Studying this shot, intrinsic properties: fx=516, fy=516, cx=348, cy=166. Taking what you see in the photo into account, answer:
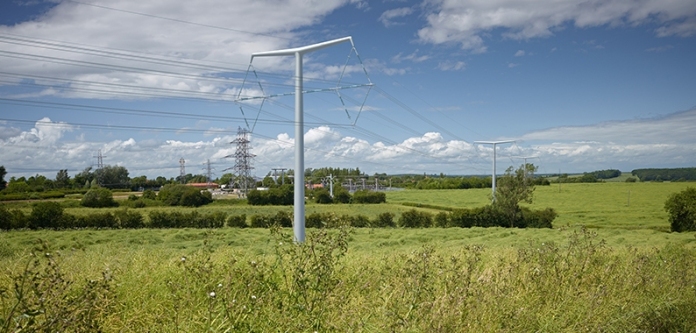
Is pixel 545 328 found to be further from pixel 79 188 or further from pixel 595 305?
pixel 79 188

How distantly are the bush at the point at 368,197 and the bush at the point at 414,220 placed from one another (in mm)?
9225

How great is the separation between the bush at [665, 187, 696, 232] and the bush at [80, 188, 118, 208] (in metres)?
36.3

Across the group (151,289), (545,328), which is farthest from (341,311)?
(151,289)

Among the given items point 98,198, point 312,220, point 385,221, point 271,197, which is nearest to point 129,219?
point 98,198

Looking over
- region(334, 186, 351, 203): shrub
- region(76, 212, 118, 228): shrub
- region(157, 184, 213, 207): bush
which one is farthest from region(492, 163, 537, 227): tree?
region(76, 212, 118, 228): shrub

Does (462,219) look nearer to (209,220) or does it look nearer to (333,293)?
(209,220)

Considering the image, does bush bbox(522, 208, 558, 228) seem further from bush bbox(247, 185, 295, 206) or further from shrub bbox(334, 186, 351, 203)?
bush bbox(247, 185, 295, 206)

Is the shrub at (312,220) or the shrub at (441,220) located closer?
the shrub at (312,220)

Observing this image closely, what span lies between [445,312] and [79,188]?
33137mm

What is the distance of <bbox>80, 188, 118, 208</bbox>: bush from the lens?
32.1 meters

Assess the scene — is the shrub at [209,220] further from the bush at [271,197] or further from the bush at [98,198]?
the bush at [271,197]

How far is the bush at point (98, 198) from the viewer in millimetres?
32094

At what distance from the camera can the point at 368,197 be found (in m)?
44.0

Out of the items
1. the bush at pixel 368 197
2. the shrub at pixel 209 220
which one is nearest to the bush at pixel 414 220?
the bush at pixel 368 197
